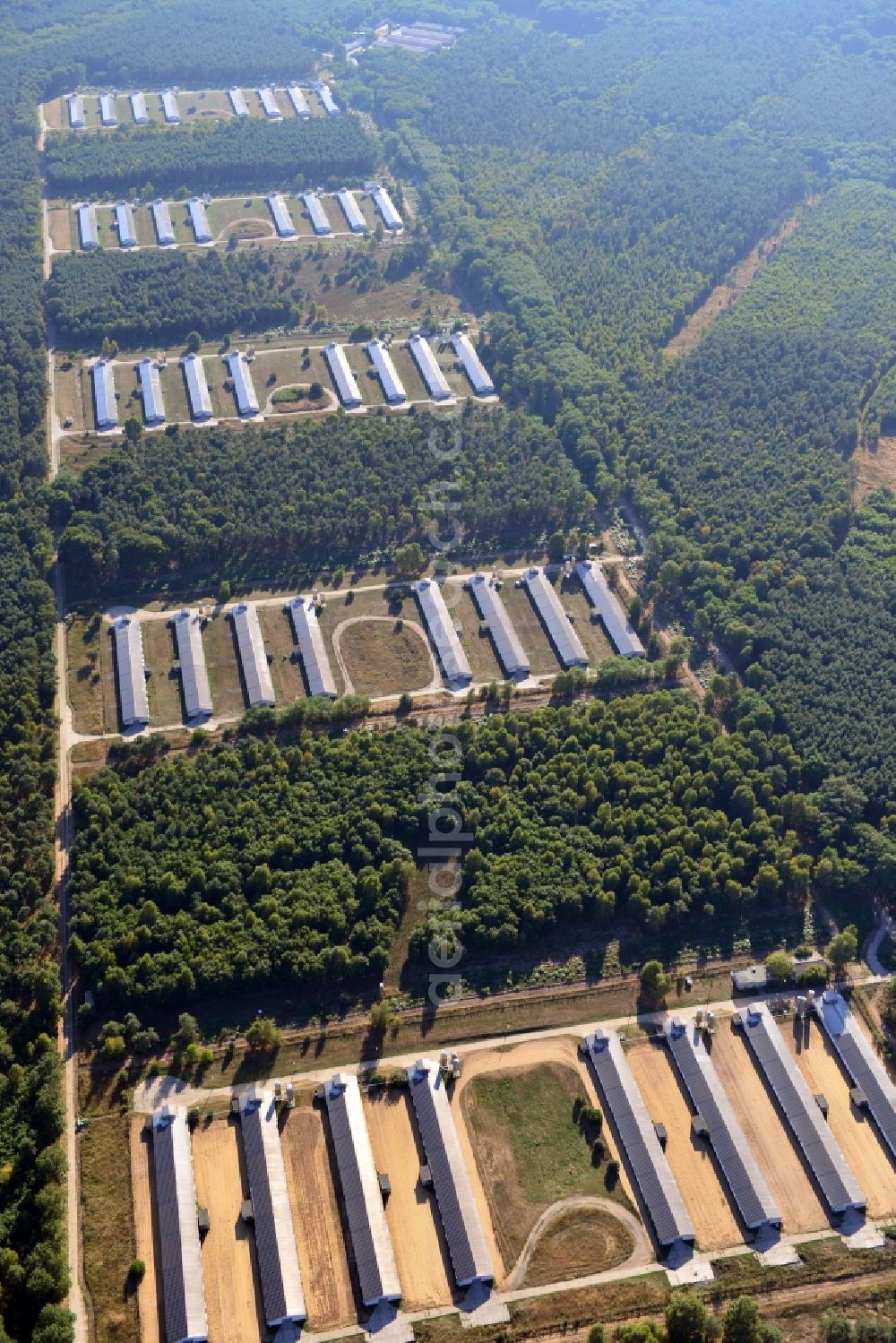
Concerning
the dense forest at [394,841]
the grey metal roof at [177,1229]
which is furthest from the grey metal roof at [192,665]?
the grey metal roof at [177,1229]

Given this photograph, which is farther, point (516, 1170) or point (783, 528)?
point (783, 528)

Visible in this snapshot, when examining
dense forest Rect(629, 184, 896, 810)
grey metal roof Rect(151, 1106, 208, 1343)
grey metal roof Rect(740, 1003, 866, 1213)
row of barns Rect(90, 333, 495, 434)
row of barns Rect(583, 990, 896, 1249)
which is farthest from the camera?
row of barns Rect(90, 333, 495, 434)

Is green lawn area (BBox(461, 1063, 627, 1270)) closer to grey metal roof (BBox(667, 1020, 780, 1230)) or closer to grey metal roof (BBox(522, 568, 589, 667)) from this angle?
grey metal roof (BBox(667, 1020, 780, 1230))

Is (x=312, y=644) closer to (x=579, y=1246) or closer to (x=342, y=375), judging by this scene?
(x=342, y=375)

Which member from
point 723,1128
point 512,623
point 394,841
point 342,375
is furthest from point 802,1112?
point 342,375

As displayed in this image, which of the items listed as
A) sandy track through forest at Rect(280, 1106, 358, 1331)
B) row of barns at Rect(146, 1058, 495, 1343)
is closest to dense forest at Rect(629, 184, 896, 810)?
row of barns at Rect(146, 1058, 495, 1343)

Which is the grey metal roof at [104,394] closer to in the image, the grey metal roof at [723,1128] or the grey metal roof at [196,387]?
the grey metal roof at [196,387]

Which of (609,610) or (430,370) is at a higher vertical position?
(430,370)
